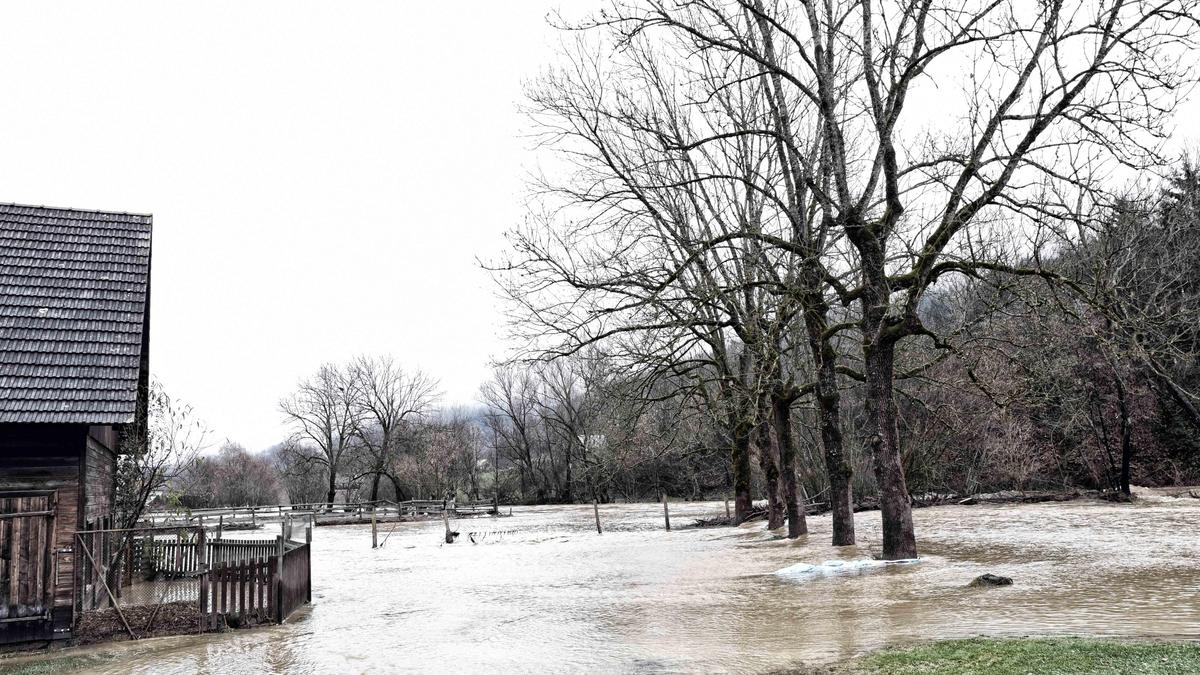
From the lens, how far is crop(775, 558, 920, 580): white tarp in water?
15.0m

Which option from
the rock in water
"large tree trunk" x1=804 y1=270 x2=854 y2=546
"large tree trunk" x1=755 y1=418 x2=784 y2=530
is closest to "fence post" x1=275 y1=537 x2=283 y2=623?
the rock in water

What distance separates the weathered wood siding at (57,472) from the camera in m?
12.0

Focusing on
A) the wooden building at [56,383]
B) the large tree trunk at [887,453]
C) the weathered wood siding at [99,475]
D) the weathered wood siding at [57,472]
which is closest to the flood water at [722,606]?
the large tree trunk at [887,453]

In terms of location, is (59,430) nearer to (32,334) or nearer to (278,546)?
(32,334)

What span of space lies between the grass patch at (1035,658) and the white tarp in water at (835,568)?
6.98 meters

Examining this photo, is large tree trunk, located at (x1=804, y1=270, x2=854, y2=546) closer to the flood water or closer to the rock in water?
the flood water

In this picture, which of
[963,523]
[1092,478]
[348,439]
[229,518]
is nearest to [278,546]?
[963,523]

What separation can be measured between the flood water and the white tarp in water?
27 centimetres

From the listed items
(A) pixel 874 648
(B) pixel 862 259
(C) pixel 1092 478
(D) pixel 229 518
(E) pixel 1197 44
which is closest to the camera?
(A) pixel 874 648

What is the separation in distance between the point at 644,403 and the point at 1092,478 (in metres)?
23.7

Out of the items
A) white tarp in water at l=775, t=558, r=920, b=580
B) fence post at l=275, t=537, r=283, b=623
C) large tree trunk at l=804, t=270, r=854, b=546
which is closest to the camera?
fence post at l=275, t=537, r=283, b=623

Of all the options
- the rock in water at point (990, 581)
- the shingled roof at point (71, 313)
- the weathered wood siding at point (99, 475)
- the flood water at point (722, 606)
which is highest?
the shingled roof at point (71, 313)

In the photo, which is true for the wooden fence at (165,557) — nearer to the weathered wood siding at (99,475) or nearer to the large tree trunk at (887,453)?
the weathered wood siding at (99,475)

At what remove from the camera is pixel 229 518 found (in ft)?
166
